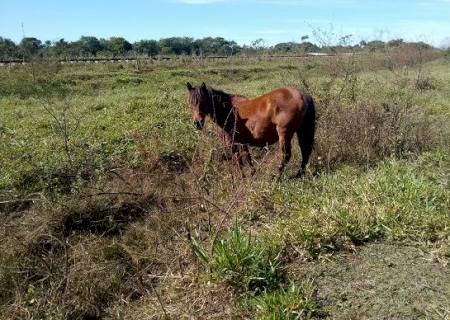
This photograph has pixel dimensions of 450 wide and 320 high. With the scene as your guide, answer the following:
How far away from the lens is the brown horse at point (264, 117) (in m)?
6.39

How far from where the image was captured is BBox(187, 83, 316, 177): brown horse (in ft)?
21.0

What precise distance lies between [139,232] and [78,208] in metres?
0.81

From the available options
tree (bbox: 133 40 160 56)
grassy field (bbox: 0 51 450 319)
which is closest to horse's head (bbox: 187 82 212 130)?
grassy field (bbox: 0 51 450 319)

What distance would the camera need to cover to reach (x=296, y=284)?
11.6 feet

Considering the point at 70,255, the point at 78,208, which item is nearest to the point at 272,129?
the point at 78,208

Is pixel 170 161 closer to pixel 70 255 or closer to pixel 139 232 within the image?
pixel 139 232

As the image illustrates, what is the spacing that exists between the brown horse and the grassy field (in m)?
0.36

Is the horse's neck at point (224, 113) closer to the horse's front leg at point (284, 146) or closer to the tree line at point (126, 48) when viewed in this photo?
the horse's front leg at point (284, 146)

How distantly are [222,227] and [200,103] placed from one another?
8.74ft

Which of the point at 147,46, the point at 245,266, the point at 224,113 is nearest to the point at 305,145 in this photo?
the point at 224,113

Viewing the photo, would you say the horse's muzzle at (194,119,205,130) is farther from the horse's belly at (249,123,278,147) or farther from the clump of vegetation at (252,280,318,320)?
the clump of vegetation at (252,280,318,320)

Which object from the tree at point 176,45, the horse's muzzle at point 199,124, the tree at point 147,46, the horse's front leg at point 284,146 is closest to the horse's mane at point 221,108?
the horse's muzzle at point 199,124

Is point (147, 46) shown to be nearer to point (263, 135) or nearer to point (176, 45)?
point (176, 45)

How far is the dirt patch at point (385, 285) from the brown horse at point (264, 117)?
2.69 metres
